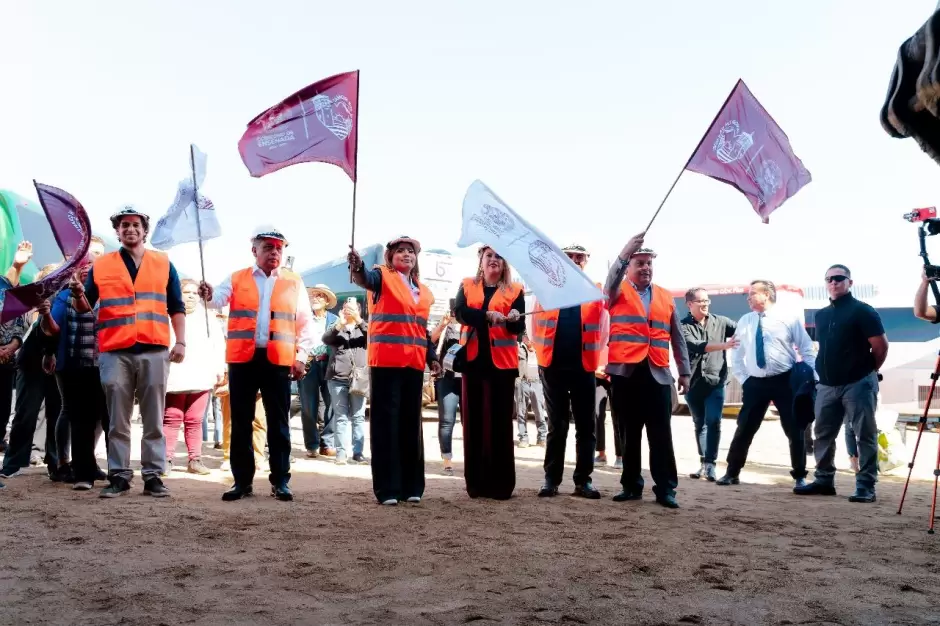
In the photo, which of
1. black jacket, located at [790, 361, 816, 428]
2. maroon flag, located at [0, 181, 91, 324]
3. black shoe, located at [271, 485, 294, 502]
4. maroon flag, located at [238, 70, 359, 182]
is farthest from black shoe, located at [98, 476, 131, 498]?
black jacket, located at [790, 361, 816, 428]

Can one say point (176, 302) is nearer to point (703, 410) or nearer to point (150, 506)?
point (150, 506)

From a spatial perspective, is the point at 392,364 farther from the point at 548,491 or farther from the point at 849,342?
the point at 849,342

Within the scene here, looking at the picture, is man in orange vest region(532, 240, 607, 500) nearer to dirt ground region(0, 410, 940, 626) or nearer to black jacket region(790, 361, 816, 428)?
dirt ground region(0, 410, 940, 626)

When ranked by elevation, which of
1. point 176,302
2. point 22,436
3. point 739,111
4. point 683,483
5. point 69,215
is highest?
→ point 739,111

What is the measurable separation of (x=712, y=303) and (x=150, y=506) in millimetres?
18362

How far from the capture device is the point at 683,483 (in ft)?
26.6

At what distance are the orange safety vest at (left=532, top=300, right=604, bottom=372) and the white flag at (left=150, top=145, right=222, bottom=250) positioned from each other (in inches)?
116

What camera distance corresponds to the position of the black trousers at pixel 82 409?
6785 millimetres


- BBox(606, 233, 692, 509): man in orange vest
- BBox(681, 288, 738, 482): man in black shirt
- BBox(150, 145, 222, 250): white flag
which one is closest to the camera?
BBox(606, 233, 692, 509): man in orange vest

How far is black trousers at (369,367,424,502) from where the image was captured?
20.2 ft

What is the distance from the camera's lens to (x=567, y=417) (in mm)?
6750

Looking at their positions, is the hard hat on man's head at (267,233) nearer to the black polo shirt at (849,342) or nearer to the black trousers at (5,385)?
the black trousers at (5,385)

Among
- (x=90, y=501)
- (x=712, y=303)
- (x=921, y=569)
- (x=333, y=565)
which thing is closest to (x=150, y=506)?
(x=90, y=501)

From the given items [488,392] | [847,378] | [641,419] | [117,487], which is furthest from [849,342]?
[117,487]
